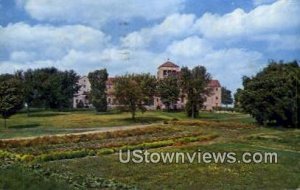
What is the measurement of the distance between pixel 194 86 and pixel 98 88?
20006 mm

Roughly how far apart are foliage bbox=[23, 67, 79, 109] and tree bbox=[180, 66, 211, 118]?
1597 cm

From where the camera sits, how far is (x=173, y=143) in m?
30.8

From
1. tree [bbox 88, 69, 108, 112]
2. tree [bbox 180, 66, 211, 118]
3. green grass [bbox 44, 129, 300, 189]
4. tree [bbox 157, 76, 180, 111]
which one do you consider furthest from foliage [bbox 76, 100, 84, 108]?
green grass [bbox 44, 129, 300, 189]

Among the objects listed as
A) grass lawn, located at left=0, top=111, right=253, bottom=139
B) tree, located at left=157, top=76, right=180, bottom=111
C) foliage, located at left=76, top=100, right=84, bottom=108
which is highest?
tree, located at left=157, top=76, right=180, bottom=111

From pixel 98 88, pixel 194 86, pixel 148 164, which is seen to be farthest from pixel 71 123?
pixel 98 88

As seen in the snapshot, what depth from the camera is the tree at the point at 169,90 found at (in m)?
53.4

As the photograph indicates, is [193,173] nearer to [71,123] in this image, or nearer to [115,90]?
[71,123]

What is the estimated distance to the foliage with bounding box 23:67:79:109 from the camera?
60.0 meters

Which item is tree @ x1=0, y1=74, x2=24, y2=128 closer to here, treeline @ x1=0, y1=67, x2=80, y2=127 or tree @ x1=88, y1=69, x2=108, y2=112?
treeline @ x1=0, y1=67, x2=80, y2=127

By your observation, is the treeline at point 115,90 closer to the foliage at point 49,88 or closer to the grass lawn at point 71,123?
the foliage at point 49,88

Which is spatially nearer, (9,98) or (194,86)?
(9,98)

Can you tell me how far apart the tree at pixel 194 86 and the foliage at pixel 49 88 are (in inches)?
629

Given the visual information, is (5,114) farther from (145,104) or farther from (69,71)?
(69,71)

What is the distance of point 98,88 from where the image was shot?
68.0 meters
